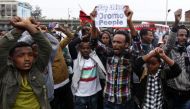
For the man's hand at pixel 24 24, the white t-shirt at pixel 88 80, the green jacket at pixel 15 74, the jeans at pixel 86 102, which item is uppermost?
the man's hand at pixel 24 24

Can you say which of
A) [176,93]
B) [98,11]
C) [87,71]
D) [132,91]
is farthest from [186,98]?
[98,11]

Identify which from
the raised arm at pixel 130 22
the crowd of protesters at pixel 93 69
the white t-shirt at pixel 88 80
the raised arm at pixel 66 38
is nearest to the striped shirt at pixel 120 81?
the crowd of protesters at pixel 93 69

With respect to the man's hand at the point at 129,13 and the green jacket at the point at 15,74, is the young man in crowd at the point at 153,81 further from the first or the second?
the green jacket at the point at 15,74

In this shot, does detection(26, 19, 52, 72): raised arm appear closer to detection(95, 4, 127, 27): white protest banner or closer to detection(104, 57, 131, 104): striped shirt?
detection(104, 57, 131, 104): striped shirt

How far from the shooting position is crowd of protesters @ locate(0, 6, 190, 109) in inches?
144

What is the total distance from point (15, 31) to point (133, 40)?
1972mm

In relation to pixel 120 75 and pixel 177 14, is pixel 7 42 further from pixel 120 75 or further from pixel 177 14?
pixel 177 14

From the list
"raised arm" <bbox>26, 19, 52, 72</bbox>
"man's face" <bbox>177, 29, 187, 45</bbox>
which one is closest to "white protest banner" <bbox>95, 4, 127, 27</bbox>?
"man's face" <bbox>177, 29, 187, 45</bbox>

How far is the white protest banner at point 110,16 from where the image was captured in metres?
5.89

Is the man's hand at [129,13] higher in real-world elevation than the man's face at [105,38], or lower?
higher

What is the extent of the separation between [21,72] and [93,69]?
6.92 ft

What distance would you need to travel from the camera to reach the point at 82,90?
5766 millimetres

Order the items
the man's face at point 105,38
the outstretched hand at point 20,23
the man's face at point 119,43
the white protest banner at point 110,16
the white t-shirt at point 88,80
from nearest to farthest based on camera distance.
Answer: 1. the outstretched hand at point 20,23
2. the man's face at point 119,43
3. the white t-shirt at point 88,80
4. the white protest banner at point 110,16
5. the man's face at point 105,38

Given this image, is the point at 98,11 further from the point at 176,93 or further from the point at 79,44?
the point at 176,93
